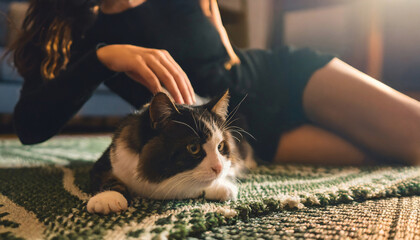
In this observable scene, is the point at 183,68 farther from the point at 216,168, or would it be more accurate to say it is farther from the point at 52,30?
the point at 52,30

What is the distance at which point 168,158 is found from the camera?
0.54 meters

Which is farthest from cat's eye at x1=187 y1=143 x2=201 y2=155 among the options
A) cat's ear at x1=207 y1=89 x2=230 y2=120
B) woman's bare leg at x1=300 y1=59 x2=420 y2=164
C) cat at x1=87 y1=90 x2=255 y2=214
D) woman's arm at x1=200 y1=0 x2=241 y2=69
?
woman's bare leg at x1=300 y1=59 x2=420 y2=164

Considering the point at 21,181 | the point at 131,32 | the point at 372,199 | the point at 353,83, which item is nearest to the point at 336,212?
the point at 372,199

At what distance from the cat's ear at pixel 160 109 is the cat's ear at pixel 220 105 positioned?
10 centimetres

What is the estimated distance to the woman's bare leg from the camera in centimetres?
74

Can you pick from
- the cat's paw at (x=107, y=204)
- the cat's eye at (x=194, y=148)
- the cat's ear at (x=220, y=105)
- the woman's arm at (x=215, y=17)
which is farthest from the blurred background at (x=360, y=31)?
the cat's paw at (x=107, y=204)

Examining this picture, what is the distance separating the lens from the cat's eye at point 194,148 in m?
0.53

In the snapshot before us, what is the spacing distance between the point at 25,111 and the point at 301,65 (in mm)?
818

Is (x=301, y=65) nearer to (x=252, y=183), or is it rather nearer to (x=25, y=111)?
(x=252, y=183)

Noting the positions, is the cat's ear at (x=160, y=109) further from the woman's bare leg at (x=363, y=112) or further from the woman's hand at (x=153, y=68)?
the woman's bare leg at (x=363, y=112)

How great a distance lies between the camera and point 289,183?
74 cm

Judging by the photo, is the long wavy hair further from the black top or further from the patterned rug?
the patterned rug

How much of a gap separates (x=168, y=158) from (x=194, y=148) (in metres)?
0.05

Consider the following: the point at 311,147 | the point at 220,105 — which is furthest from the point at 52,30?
the point at 311,147
